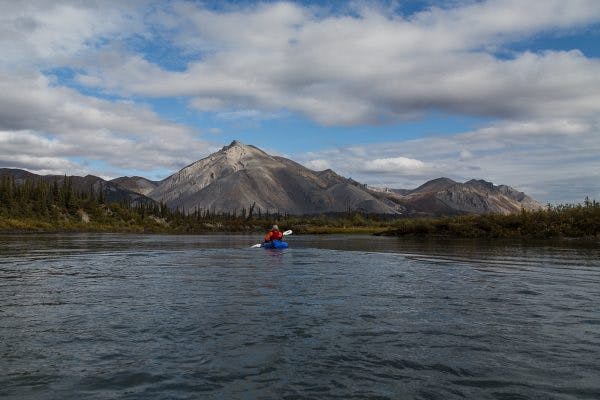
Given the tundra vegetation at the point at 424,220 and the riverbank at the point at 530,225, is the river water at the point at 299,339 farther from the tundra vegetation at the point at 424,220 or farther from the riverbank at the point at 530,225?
the tundra vegetation at the point at 424,220

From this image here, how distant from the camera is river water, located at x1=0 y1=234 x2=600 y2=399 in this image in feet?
36.7

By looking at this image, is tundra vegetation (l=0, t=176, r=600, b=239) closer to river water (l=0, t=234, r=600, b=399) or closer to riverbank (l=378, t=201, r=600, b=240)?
riverbank (l=378, t=201, r=600, b=240)

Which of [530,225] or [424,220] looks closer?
[530,225]

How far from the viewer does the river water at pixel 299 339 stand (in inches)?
440

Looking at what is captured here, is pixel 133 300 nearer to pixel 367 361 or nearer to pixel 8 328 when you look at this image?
pixel 8 328

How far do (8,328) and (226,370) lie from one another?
28.5 feet

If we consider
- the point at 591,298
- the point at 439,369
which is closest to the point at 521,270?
the point at 591,298

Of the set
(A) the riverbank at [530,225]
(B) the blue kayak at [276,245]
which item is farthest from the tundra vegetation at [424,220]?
(B) the blue kayak at [276,245]

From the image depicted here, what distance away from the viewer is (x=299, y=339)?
15.2 metres

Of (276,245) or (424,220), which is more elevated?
(424,220)

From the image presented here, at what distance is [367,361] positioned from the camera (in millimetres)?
12992

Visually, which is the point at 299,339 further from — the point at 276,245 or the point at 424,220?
the point at 424,220

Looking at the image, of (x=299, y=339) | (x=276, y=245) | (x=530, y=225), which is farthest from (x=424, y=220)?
(x=299, y=339)

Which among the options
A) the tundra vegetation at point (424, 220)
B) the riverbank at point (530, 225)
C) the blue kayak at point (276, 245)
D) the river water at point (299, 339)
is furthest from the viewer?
the tundra vegetation at point (424, 220)
